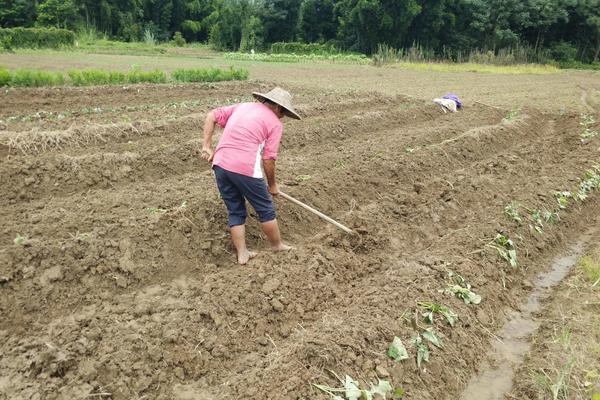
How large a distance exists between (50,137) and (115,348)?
5391 mm

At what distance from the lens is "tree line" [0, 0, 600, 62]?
41.0 metres

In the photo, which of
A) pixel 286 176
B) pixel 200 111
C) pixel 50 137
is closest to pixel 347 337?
pixel 286 176

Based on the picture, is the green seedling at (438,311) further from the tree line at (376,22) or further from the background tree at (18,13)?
the background tree at (18,13)

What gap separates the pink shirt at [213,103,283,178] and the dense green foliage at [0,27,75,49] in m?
28.8

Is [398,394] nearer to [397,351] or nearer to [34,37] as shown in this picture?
[397,351]

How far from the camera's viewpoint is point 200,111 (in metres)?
10.7

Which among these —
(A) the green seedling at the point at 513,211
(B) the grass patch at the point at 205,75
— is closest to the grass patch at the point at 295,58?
(B) the grass patch at the point at 205,75

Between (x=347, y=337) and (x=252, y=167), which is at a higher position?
(x=252, y=167)

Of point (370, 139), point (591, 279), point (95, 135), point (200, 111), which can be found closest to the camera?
point (591, 279)

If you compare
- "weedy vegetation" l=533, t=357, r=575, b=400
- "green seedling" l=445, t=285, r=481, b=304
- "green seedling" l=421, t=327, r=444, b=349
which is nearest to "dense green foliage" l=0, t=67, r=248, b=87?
"green seedling" l=445, t=285, r=481, b=304

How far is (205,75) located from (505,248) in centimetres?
1348

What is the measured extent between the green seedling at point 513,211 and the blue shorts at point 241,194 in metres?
3.24

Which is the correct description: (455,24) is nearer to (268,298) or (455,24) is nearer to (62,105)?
(62,105)

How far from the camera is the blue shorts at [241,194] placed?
4391mm
